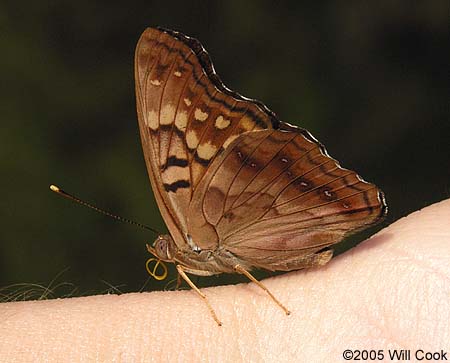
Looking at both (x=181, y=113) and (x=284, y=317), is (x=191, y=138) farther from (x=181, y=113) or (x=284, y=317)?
(x=284, y=317)

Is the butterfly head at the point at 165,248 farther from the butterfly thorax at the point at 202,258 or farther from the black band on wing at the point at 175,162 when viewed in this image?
the black band on wing at the point at 175,162

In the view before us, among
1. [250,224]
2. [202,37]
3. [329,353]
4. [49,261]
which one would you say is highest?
[202,37]

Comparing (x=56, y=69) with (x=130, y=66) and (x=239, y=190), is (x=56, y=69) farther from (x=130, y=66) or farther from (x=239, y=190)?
(x=239, y=190)

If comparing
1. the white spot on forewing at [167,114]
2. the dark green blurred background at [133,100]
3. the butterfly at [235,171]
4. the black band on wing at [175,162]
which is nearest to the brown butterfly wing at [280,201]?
the butterfly at [235,171]

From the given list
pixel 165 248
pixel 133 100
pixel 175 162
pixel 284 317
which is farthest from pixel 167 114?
pixel 133 100

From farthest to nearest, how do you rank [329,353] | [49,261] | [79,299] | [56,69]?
[56,69], [49,261], [79,299], [329,353]

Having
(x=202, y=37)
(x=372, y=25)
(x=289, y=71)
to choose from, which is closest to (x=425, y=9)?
(x=372, y=25)

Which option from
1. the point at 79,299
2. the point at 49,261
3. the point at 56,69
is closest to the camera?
the point at 79,299
